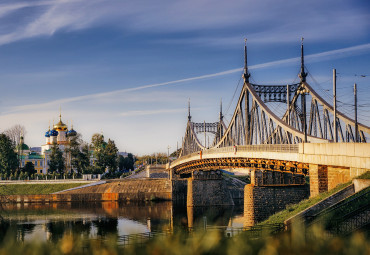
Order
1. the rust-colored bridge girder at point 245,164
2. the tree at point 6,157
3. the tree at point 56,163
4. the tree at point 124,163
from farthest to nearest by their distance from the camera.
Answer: the tree at point 124,163 < the tree at point 56,163 < the tree at point 6,157 < the rust-colored bridge girder at point 245,164

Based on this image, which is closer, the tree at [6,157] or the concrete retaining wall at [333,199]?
the concrete retaining wall at [333,199]

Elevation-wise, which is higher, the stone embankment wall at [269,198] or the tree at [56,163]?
the tree at [56,163]

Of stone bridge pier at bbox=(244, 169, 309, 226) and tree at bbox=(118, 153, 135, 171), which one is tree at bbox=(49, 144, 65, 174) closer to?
tree at bbox=(118, 153, 135, 171)

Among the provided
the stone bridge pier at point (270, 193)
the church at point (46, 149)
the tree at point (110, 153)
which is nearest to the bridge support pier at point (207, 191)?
the stone bridge pier at point (270, 193)

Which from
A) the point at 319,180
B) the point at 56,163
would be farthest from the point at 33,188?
the point at 319,180

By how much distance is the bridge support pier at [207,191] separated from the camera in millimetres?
75750

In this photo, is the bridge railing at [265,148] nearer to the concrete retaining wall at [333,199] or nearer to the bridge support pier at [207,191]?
the concrete retaining wall at [333,199]

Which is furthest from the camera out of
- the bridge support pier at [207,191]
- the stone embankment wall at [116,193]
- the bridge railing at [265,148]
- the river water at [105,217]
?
the stone embankment wall at [116,193]

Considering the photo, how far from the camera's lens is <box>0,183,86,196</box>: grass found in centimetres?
9206

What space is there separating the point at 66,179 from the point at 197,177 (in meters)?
31.3

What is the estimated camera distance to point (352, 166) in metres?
29.8

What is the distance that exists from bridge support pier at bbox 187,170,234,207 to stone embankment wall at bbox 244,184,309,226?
25.4 m

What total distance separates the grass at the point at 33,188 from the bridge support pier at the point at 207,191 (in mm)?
26389

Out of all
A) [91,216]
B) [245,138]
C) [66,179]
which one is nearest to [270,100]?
[245,138]
